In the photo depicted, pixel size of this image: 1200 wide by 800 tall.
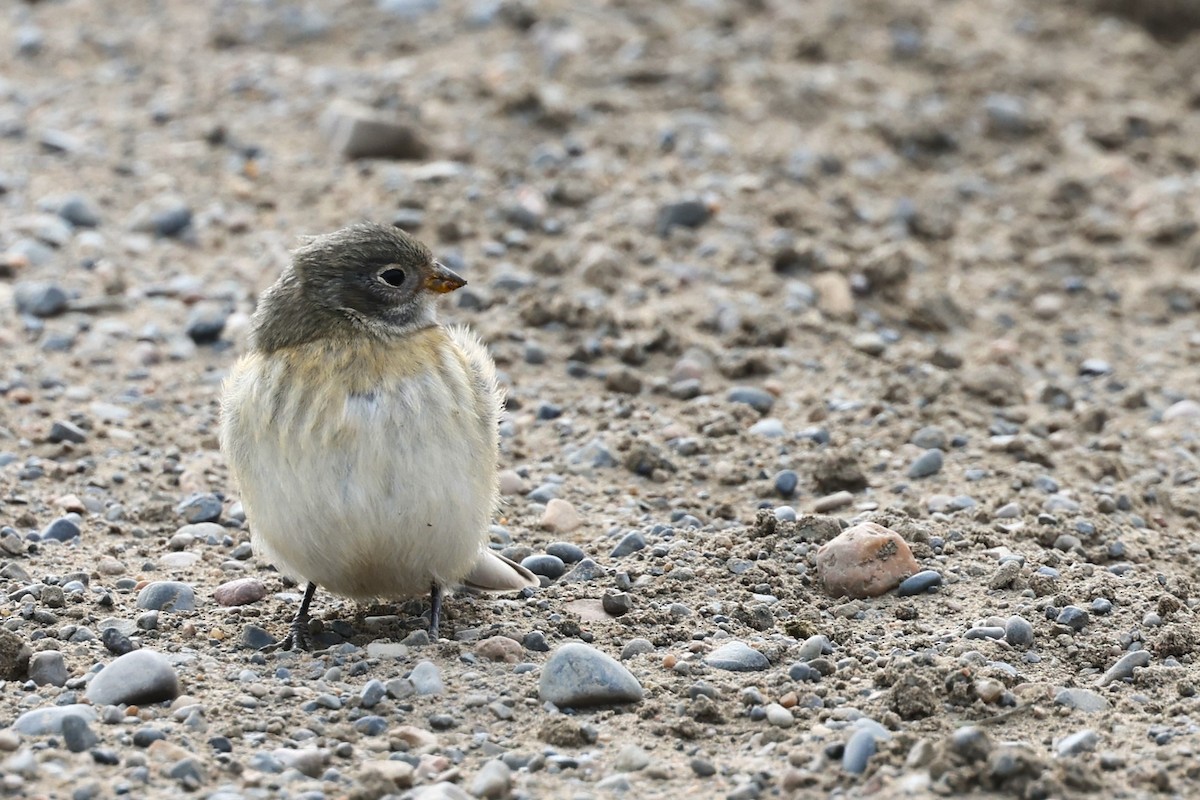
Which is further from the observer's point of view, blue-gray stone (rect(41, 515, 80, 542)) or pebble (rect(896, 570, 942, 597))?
blue-gray stone (rect(41, 515, 80, 542))

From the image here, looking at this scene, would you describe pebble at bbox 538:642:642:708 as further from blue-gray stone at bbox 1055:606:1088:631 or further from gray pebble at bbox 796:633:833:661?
blue-gray stone at bbox 1055:606:1088:631

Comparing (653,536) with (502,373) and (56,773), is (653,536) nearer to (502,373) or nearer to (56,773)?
(502,373)

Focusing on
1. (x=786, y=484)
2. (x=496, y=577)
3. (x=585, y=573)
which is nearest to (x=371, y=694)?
(x=496, y=577)

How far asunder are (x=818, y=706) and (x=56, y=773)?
233 cm

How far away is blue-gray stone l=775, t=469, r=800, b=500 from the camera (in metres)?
7.54

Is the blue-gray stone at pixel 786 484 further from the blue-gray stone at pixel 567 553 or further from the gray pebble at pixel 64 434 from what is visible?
the gray pebble at pixel 64 434

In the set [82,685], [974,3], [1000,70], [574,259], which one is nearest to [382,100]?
[574,259]

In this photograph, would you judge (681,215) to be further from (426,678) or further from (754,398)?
(426,678)

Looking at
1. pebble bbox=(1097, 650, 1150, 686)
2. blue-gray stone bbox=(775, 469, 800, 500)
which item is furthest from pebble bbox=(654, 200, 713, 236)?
pebble bbox=(1097, 650, 1150, 686)

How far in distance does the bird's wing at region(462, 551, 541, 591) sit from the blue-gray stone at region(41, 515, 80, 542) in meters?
1.74

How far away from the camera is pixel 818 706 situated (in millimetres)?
5461

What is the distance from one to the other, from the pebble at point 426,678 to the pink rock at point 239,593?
112 centimetres

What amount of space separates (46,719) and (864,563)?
9.86ft

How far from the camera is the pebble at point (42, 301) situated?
9273 mm
